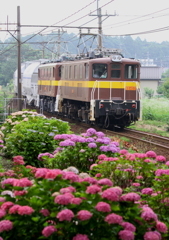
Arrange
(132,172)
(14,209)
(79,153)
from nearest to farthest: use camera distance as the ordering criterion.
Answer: (14,209) < (132,172) < (79,153)

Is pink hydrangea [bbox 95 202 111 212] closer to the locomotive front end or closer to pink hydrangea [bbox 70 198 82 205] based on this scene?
pink hydrangea [bbox 70 198 82 205]

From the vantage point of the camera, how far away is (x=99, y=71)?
18.5 m

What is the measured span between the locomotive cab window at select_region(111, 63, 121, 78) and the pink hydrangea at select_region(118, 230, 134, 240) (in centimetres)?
1506

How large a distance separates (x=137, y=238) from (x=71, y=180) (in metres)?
0.95

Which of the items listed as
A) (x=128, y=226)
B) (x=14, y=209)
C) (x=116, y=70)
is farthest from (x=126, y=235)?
(x=116, y=70)

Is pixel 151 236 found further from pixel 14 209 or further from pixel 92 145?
pixel 92 145

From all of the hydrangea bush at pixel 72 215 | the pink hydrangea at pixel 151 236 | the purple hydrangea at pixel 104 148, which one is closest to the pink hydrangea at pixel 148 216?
the hydrangea bush at pixel 72 215

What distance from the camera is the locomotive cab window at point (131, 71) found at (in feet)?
61.7

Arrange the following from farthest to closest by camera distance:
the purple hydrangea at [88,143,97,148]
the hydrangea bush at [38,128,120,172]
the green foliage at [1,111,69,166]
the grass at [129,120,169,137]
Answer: the grass at [129,120,169,137] → the green foliage at [1,111,69,166] → the hydrangea bush at [38,128,120,172] → the purple hydrangea at [88,143,97,148]

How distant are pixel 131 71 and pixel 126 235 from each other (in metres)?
15.5

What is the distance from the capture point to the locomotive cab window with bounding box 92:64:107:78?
723 inches

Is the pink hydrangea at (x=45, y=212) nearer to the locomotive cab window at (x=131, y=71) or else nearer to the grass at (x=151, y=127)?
the locomotive cab window at (x=131, y=71)

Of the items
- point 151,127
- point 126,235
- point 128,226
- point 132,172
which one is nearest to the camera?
point 126,235

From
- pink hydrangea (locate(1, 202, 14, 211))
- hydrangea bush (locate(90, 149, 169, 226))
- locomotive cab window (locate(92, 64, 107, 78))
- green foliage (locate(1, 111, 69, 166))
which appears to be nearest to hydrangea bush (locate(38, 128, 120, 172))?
hydrangea bush (locate(90, 149, 169, 226))
